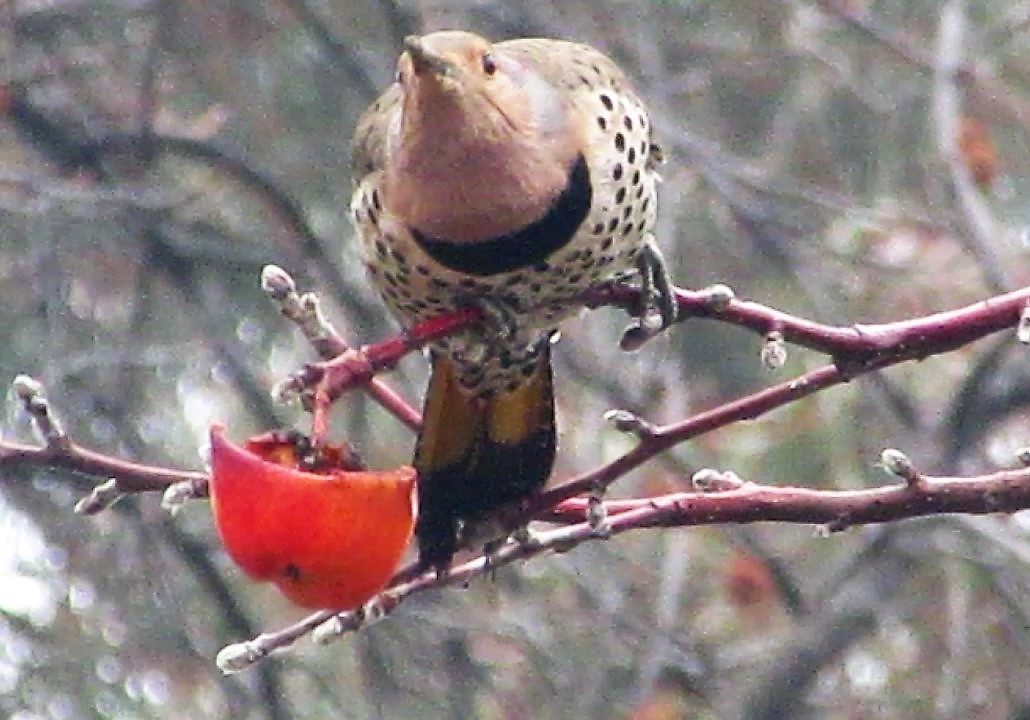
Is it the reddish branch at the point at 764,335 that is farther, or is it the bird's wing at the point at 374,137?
the bird's wing at the point at 374,137

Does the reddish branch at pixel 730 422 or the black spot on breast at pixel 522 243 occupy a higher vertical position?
the reddish branch at pixel 730 422

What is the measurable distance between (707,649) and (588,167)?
2.51m

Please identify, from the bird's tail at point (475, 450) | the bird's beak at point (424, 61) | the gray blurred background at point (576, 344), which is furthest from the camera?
the gray blurred background at point (576, 344)

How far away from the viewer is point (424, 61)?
5.37 ft

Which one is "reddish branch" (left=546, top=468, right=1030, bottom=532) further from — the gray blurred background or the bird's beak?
the gray blurred background

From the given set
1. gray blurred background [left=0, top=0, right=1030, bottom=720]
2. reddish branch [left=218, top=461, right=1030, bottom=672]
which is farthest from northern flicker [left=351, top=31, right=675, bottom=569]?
gray blurred background [left=0, top=0, right=1030, bottom=720]

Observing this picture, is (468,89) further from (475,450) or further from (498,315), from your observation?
(475,450)

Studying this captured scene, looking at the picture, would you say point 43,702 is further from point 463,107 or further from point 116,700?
point 463,107

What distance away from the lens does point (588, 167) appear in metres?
1.99

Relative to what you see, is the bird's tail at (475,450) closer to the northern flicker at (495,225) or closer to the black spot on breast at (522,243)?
the northern flicker at (495,225)

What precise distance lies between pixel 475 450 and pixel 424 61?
584 millimetres

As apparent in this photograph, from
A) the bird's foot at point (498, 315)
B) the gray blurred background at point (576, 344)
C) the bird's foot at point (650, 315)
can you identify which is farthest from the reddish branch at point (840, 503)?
the gray blurred background at point (576, 344)

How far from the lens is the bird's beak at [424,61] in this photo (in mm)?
1590

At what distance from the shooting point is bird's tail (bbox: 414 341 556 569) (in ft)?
6.24
